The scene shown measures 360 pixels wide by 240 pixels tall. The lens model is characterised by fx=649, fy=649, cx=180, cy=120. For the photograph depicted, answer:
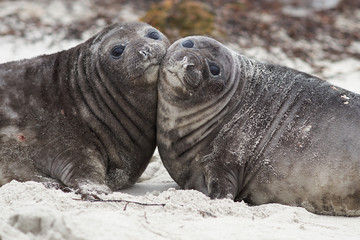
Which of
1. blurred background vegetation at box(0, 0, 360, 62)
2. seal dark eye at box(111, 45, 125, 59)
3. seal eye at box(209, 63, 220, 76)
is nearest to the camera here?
seal eye at box(209, 63, 220, 76)

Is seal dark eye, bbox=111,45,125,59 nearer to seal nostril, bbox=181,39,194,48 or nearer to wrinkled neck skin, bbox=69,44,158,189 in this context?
wrinkled neck skin, bbox=69,44,158,189

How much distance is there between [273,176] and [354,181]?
24.9 inches

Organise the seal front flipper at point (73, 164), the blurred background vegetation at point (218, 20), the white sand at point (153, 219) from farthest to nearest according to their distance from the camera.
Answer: the blurred background vegetation at point (218, 20)
the seal front flipper at point (73, 164)
the white sand at point (153, 219)

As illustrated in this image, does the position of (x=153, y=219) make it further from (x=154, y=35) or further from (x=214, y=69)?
(x=154, y=35)

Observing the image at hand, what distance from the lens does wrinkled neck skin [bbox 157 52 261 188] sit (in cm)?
547

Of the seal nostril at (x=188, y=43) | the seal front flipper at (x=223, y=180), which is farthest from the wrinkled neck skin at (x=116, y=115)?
the seal front flipper at (x=223, y=180)

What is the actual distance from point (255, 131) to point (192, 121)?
55cm

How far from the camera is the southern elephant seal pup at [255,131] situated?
199 inches

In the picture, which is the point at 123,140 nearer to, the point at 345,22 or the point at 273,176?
the point at 273,176

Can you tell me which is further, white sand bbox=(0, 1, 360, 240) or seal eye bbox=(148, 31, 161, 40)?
seal eye bbox=(148, 31, 161, 40)

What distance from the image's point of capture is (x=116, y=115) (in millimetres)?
5754

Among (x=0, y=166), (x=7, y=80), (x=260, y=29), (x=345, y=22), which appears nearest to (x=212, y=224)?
(x=0, y=166)

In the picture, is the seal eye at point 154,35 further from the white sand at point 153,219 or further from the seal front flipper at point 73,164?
the white sand at point 153,219

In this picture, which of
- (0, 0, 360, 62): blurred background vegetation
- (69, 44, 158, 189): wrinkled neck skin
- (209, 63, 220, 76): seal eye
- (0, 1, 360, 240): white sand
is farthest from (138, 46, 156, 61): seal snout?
(0, 0, 360, 62): blurred background vegetation
